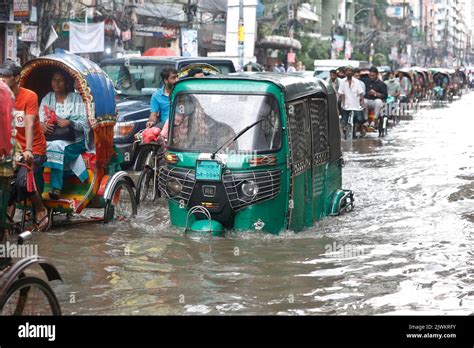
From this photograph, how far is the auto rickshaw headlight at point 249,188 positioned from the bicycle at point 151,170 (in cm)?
304

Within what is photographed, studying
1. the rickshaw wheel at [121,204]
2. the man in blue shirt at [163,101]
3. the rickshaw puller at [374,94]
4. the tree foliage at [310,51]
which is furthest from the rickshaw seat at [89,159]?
the tree foliage at [310,51]

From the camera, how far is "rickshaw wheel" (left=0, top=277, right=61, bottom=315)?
17.3 feet

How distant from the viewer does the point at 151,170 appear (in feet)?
40.9

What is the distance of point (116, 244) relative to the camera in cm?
977

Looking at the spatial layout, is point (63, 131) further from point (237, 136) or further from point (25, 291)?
point (25, 291)

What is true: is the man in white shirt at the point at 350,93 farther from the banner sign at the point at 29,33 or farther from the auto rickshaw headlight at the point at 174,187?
the auto rickshaw headlight at the point at 174,187

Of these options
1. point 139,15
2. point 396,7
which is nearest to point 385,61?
point 396,7

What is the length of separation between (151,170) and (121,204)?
156cm

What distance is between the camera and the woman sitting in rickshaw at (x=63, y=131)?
10133 millimetres

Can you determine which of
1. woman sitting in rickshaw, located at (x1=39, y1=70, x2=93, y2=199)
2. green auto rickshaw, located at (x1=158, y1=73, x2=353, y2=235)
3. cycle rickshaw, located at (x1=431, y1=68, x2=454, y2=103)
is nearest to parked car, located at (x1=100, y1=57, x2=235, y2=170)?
woman sitting in rickshaw, located at (x1=39, y1=70, x2=93, y2=199)

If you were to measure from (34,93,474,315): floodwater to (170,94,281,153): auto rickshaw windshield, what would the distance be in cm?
96
